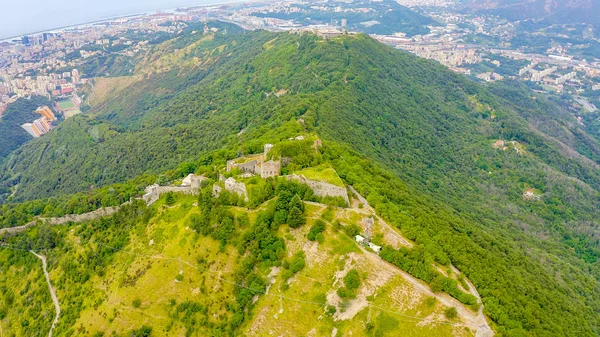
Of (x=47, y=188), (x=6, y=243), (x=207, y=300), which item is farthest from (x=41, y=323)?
(x=47, y=188)

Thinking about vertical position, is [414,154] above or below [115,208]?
below

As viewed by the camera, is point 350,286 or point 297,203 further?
point 297,203

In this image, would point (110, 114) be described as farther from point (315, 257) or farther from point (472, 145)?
point (315, 257)

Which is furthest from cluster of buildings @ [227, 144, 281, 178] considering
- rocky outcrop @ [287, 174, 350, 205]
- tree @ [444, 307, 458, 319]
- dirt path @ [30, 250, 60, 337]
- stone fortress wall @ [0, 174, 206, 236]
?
dirt path @ [30, 250, 60, 337]

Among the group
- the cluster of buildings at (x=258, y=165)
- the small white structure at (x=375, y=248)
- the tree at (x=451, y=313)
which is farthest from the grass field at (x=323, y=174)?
the tree at (x=451, y=313)

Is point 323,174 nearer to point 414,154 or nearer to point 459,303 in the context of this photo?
point 459,303

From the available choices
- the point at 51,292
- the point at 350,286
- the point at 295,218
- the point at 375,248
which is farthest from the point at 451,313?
the point at 51,292

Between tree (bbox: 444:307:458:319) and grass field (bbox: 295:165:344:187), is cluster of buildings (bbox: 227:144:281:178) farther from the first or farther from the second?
tree (bbox: 444:307:458:319)
